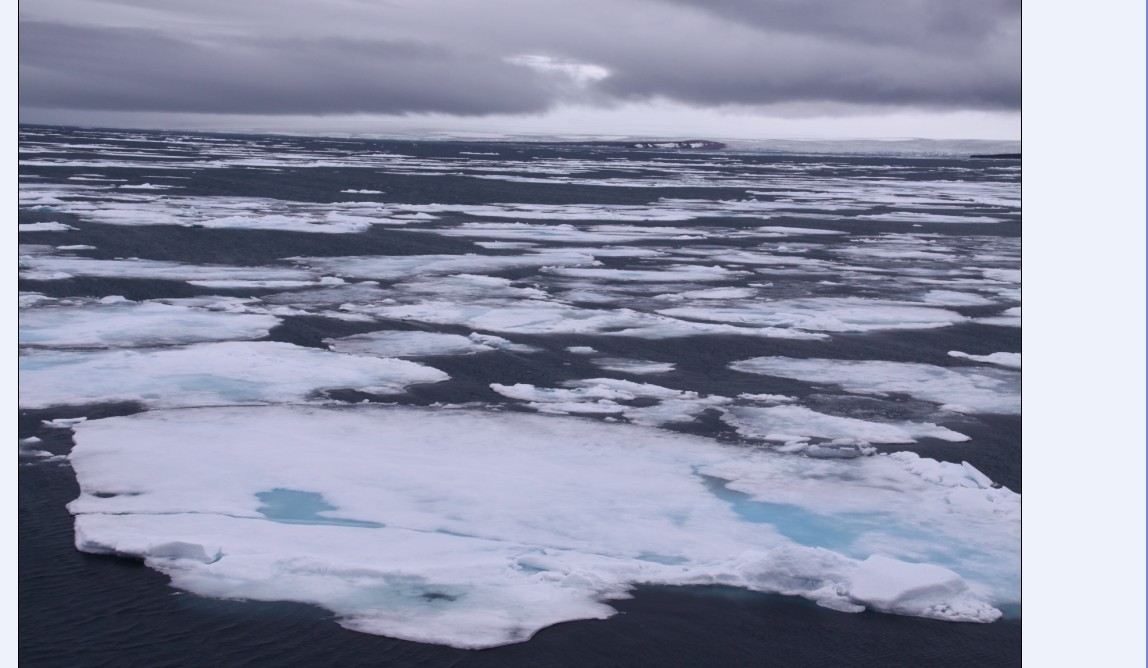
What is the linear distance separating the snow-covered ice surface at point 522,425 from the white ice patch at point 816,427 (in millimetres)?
26

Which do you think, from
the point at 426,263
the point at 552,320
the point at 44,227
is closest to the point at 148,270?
the point at 426,263

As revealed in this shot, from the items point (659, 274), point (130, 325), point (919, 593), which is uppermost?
point (659, 274)

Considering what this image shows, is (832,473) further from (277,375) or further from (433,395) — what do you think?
(277,375)

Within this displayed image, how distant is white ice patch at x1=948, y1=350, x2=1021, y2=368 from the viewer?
8380 millimetres

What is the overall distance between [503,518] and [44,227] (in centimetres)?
1298

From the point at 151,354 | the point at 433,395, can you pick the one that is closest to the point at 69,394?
the point at 151,354

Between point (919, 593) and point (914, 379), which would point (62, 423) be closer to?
point (919, 593)

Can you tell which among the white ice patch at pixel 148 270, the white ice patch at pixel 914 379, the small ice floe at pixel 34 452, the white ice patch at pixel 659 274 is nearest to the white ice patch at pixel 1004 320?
the white ice patch at pixel 914 379

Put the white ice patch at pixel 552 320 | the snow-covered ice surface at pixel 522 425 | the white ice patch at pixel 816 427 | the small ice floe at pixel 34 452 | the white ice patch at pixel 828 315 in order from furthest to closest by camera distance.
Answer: the white ice patch at pixel 828 315
the white ice patch at pixel 552 320
the white ice patch at pixel 816 427
the small ice floe at pixel 34 452
the snow-covered ice surface at pixel 522 425

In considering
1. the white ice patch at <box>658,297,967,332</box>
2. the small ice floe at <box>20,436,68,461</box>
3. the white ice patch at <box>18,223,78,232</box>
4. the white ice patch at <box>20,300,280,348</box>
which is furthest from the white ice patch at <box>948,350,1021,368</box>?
the white ice patch at <box>18,223,78,232</box>

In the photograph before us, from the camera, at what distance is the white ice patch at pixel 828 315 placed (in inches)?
384

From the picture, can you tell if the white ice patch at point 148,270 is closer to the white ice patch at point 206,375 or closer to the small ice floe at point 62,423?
the white ice patch at point 206,375

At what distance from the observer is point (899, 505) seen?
530cm

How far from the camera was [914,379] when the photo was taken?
307 inches
